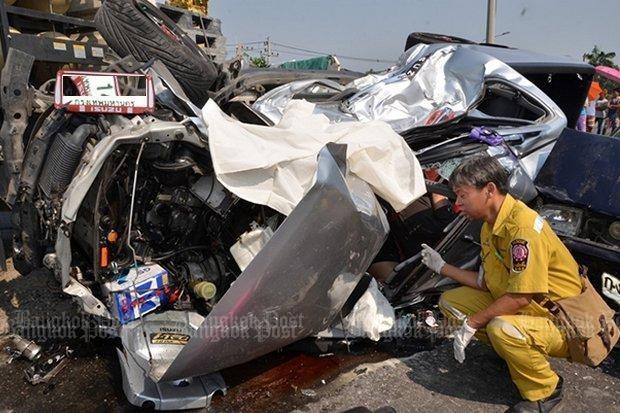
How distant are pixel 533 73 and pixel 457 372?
2441 millimetres

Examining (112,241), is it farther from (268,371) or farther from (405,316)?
(405,316)

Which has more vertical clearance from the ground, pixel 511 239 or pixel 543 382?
pixel 511 239

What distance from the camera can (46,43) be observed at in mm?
3627

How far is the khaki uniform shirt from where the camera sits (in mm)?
2275

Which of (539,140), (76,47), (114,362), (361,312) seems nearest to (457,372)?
(361,312)

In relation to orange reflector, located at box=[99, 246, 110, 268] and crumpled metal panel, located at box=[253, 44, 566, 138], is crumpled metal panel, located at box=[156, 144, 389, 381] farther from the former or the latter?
crumpled metal panel, located at box=[253, 44, 566, 138]

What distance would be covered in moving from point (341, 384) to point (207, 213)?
115 centimetres

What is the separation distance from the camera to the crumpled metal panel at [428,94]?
3.33 meters

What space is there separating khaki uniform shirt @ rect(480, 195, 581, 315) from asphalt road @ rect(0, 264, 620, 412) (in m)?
0.51

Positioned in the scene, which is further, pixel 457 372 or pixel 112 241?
pixel 457 372

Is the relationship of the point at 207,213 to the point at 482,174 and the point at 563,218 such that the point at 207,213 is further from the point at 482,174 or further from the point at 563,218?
the point at 563,218

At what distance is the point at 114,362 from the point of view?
9.30 feet

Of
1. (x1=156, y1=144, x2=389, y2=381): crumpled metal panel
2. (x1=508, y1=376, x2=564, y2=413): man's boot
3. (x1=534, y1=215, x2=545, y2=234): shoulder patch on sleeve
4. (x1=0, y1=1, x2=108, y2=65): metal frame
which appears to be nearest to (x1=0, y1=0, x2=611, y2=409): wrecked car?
(x1=156, y1=144, x2=389, y2=381): crumpled metal panel

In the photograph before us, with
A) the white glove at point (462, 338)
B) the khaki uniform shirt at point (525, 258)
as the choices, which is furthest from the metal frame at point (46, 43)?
the white glove at point (462, 338)
